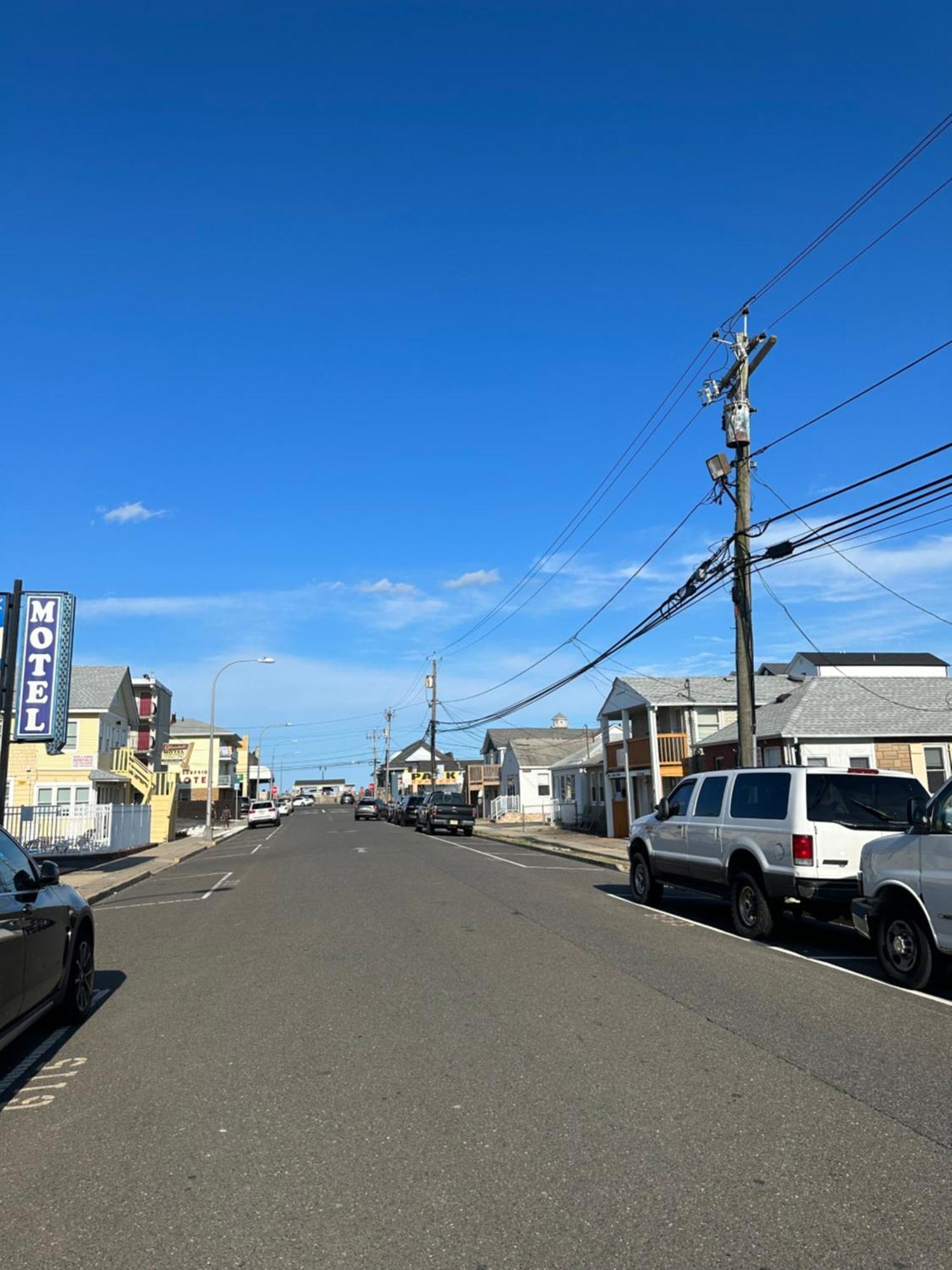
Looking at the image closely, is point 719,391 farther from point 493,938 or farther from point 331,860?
point 331,860

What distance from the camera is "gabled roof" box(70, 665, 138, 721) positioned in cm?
4322

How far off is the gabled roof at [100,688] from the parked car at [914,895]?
38520mm

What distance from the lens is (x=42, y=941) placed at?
21.5 feet

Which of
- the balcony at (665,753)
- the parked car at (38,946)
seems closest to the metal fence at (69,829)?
the balcony at (665,753)

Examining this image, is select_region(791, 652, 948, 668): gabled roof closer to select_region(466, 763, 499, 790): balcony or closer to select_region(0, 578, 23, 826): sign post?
select_region(466, 763, 499, 790): balcony

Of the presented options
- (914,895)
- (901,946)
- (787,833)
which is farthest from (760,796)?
(914,895)

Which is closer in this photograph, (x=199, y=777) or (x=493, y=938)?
(x=493, y=938)

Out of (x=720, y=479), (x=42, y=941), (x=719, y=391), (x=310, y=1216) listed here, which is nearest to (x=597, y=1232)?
(x=310, y=1216)

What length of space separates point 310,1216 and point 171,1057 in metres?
2.95

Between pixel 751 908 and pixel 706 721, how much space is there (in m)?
26.3

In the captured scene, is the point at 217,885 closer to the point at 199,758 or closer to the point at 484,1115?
the point at 484,1115

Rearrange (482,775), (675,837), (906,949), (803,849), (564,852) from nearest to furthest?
(906,949) → (803,849) → (675,837) → (564,852) → (482,775)

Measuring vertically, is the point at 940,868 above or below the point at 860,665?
below

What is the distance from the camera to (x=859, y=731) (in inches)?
1166
